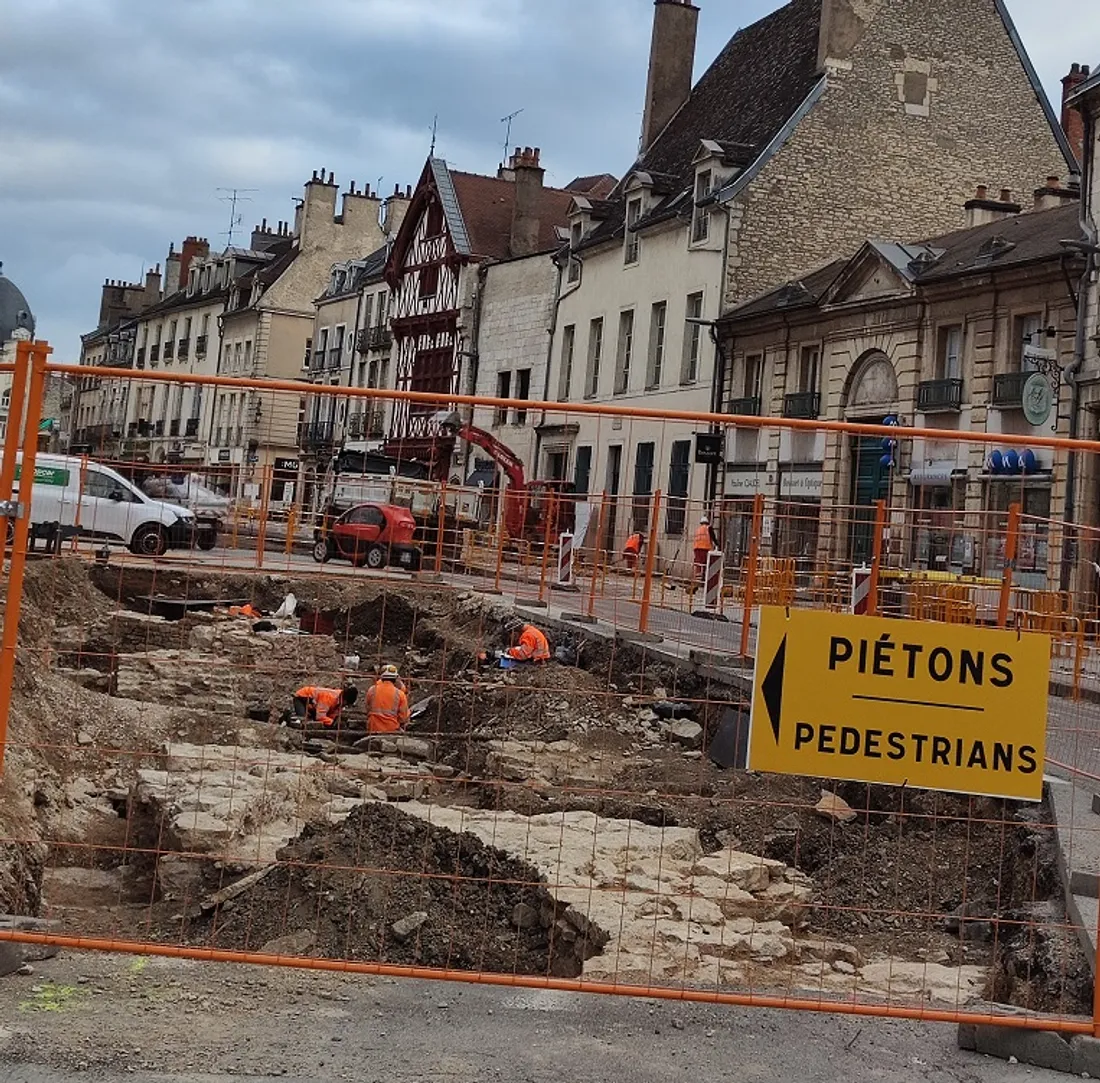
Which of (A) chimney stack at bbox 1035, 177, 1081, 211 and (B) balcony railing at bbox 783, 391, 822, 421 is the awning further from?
(A) chimney stack at bbox 1035, 177, 1081, 211

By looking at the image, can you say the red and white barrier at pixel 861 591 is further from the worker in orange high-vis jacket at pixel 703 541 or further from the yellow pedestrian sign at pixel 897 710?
the worker in orange high-vis jacket at pixel 703 541

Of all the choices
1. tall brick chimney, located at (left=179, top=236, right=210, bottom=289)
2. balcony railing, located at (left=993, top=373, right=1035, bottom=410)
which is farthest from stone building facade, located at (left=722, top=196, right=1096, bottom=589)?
tall brick chimney, located at (left=179, top=236, right=210, bottom=289)

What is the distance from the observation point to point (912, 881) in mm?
9156

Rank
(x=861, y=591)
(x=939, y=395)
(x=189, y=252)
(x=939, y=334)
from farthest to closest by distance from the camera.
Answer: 1. (x=189, y=252)
2. (x=939, y=334)
3. (x=939, y=395)
4. (x=861, y=591)

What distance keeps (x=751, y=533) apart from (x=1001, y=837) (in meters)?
2.73

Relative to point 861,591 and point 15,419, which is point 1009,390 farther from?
point 15,419

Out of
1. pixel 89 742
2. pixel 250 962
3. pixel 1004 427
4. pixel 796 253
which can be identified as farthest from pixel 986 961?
pixel 796 253

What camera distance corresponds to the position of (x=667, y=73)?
49.3 m

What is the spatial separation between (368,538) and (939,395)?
84.0ft

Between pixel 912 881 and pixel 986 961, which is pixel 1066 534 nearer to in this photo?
pixel 986 961

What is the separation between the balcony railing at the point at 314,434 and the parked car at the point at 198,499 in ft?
1.49

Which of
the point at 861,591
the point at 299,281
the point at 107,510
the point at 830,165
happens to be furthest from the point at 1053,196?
the point at 299,281

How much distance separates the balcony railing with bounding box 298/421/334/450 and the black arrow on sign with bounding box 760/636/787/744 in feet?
7.01

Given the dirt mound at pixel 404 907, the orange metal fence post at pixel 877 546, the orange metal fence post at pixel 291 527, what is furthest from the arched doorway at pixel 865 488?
the orange metal fence post at pixel 291 527
